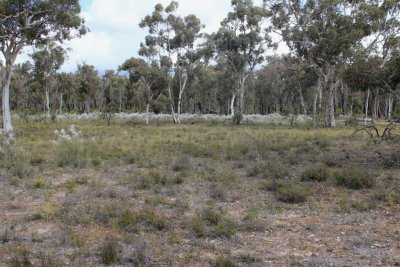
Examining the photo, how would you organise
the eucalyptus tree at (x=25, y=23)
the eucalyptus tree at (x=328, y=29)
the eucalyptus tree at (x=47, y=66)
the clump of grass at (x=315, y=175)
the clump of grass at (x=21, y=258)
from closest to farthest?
the clump of grass at (x=21, y=258) → the clump of grass at (x=315, y=175) → the eucalyptus tree at (x=25, y=23) → the eucalyptus tree at (x=328, y=29) → the eucalyptus tree at (x=47, y=66)

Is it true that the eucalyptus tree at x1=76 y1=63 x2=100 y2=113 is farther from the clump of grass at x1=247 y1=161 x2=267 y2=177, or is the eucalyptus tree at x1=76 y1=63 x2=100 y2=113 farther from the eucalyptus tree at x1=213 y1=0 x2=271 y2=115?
the clump of grass at x1=247 y1=161 x2=267 y2=177

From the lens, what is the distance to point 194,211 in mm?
8281

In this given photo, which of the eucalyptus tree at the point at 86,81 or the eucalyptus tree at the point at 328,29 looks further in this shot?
the eucalyptus tree at the point at 86,81

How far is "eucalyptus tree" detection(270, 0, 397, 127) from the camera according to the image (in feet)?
87.7

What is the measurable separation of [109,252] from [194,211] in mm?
2745

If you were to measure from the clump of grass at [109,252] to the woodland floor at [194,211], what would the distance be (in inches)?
0.6

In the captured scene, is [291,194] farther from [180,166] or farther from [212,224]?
[180,166]

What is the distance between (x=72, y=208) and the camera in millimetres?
8352

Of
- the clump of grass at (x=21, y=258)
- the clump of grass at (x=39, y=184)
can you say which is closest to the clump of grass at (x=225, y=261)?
the clump of grass at (x=21, y=258)

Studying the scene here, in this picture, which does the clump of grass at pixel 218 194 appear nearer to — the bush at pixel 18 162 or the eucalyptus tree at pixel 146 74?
the bush at pixel 18 162

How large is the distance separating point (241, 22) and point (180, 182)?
3116 centimetres

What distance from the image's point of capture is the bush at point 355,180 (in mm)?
10023

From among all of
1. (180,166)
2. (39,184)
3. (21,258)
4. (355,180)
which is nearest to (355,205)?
(355,180)

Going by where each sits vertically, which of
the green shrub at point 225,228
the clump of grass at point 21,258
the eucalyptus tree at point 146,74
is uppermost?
the eucalyptus tree at point 146,74
